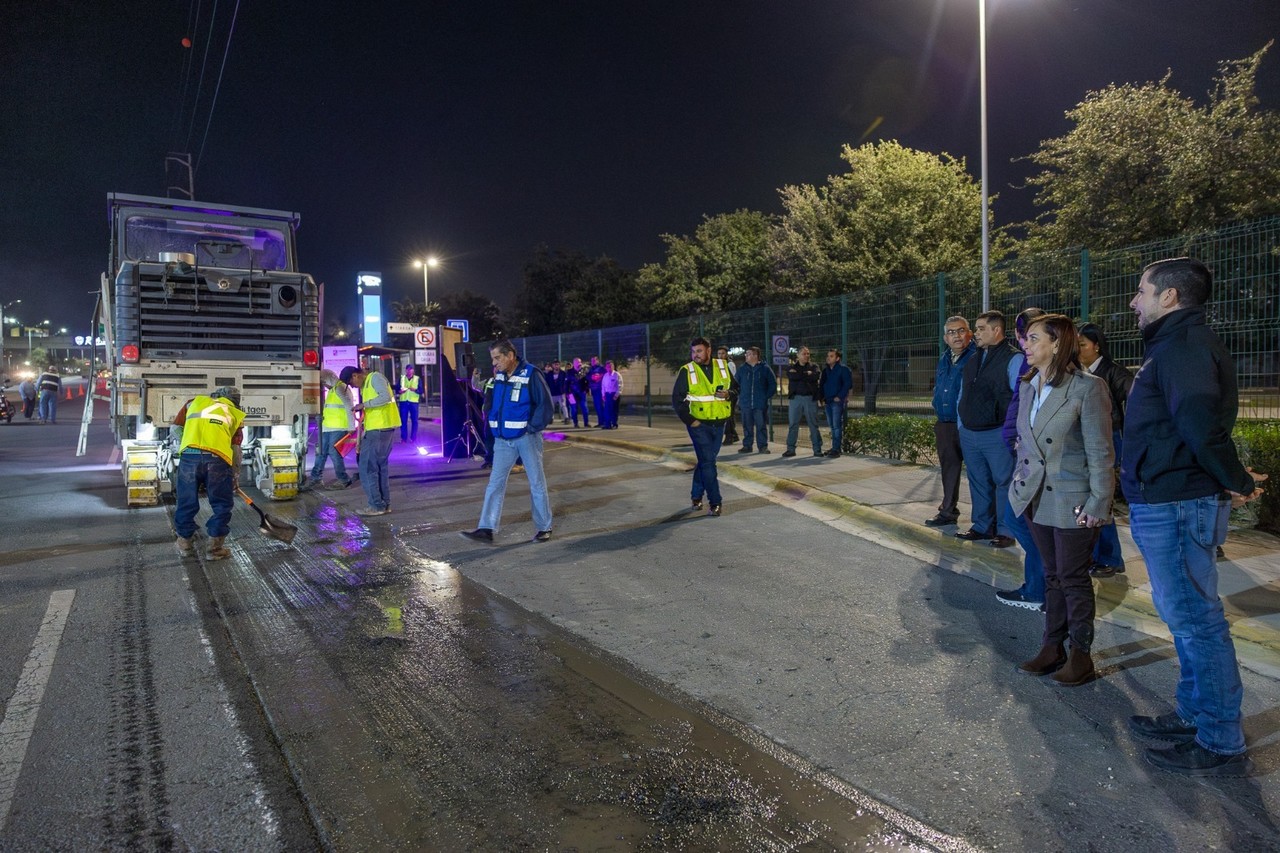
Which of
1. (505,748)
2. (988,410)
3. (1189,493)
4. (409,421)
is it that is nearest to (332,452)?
(409,421)

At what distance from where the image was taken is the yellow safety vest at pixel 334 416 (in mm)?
11438

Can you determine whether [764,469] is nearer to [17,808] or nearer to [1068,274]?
[1068,274]

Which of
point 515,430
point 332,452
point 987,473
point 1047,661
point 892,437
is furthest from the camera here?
point 892,437

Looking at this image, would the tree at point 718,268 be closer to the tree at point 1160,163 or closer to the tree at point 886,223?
the tree at point 886,223

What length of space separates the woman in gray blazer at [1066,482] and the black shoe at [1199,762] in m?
0.75

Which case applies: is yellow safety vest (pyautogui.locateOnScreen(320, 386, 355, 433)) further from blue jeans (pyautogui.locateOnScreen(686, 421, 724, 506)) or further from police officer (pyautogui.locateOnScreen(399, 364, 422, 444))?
police officer (pyautogui.locateOnScreen(399, 364, 422, 444))

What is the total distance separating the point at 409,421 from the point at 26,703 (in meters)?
15.7

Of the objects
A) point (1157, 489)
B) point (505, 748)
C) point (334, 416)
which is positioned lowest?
point (505, 748)

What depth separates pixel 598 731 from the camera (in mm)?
3594

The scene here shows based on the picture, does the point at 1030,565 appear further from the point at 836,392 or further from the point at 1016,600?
the point at 836,392

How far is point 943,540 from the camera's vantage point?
274 inches

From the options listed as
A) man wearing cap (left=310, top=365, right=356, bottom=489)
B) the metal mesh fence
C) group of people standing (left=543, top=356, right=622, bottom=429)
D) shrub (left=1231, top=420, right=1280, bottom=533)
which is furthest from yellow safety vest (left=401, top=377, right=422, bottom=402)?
shrub (left=1231, top=420, right=1280, bottom=533)

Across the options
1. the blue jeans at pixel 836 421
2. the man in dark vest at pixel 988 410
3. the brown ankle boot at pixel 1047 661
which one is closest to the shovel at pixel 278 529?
the man in dark vest at pixel 988 410

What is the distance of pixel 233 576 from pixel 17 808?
3618mm
